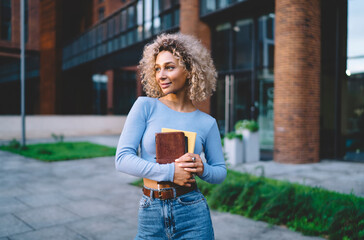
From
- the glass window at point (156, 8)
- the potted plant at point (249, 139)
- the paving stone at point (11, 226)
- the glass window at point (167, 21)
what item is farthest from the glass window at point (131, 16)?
the paving stone at point (11, 226)

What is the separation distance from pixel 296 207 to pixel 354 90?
21.5 ft

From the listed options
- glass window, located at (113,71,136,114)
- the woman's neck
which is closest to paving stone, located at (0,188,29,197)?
the woman's neck

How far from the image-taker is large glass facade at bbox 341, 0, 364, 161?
929 cm

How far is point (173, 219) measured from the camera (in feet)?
5.47

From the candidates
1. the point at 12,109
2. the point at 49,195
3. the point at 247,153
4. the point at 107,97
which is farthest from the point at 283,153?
the point at 12,109

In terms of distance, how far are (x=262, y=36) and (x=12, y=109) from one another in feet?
71.2

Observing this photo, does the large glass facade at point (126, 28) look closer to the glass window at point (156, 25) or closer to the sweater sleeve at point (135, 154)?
the glass window at point (156, 25)

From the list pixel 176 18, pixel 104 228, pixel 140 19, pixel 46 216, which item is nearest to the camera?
pixel 104 228

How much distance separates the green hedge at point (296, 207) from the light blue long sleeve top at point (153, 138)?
2.69 meters

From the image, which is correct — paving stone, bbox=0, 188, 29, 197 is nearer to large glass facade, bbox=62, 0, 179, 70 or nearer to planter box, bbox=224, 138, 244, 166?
planter box, bbox=224, 138, 244, 166

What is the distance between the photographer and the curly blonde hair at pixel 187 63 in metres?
1.79

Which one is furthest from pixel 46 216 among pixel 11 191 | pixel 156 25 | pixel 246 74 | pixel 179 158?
pixel 156 25

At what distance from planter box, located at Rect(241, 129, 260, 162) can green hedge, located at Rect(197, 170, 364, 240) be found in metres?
3.67

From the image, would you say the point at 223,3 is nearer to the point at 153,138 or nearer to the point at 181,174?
the point at 153,138
